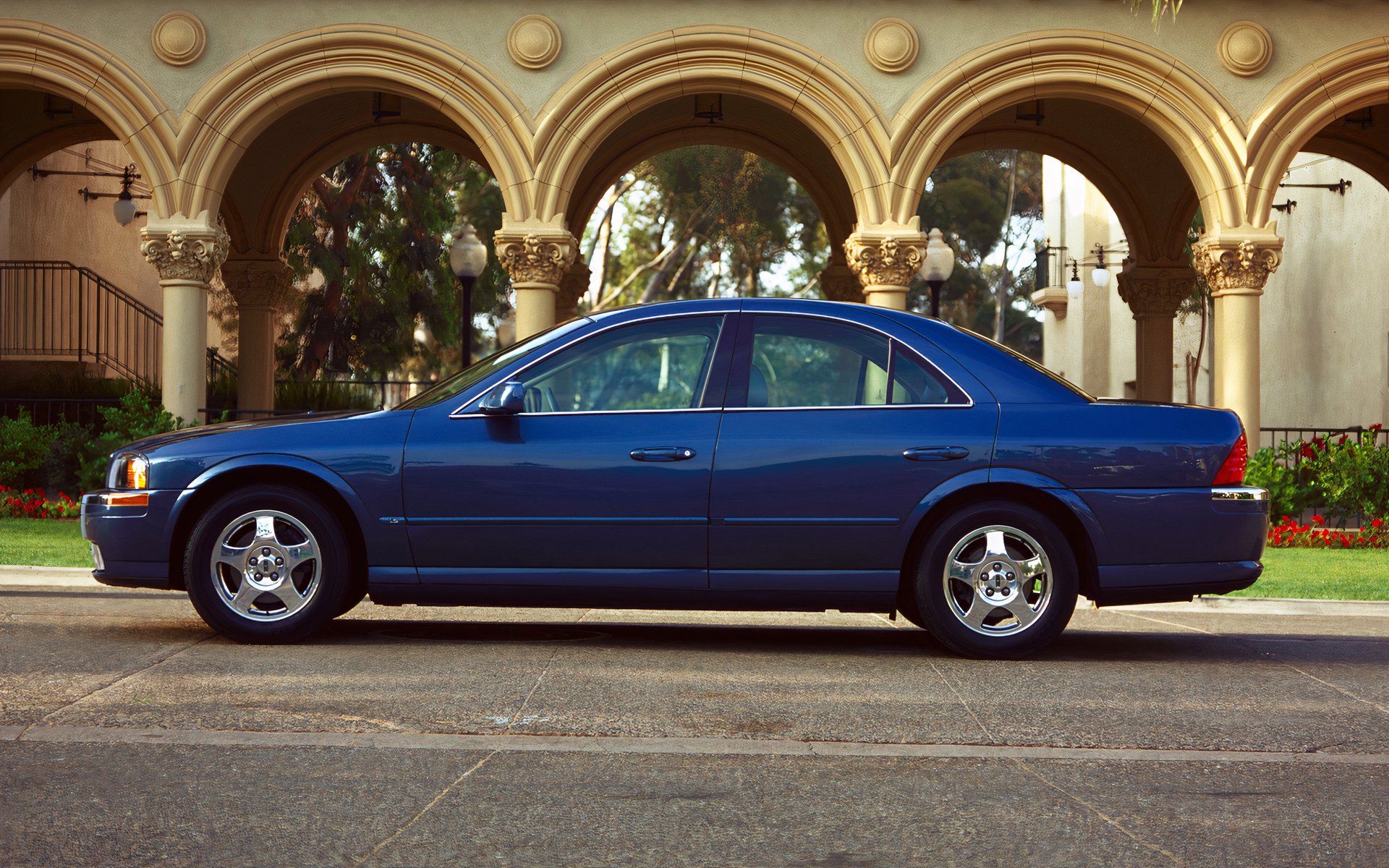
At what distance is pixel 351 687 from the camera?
19.8ft

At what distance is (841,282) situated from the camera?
21.7 m

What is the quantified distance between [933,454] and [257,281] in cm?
1745

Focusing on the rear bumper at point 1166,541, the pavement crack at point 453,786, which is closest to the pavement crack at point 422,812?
the pavement crack at point 453,786

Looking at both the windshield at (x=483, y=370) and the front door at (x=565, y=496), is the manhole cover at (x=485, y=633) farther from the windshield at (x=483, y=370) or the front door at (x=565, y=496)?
the windshield at (x=483, y=370)

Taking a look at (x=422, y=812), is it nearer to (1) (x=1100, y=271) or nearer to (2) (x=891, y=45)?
(2) (x=891, y=45)

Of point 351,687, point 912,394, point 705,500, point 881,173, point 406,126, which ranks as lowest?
point 351,687

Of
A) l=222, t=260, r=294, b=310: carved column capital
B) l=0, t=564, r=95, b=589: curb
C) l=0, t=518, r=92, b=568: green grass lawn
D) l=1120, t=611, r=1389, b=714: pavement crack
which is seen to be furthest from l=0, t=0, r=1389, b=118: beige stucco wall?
l=1120, t=611, r=1389, b=714: pavement crack

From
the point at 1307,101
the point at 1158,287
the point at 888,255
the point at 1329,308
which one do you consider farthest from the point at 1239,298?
the point at 1329,308

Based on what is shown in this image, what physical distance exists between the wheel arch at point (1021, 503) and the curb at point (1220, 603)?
2.97 meters

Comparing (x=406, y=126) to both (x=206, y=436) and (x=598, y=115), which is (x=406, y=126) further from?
(x=206, y=436)

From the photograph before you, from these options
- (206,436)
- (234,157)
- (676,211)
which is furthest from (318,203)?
(206,436)

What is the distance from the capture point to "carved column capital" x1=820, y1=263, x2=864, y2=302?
2161 centimetres

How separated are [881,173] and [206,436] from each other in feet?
36.9

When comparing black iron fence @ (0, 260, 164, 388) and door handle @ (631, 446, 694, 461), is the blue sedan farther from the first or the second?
black iron fence @ (0, 260, 164, 388)
